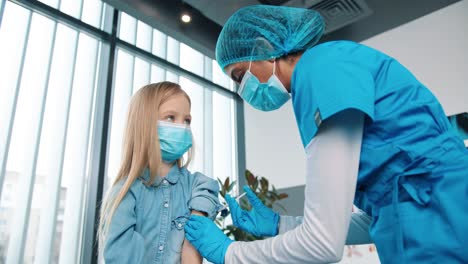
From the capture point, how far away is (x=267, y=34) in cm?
111

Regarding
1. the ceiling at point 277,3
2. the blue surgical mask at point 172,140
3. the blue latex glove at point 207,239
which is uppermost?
the ceiling at point 277,3

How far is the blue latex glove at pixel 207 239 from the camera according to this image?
967mm

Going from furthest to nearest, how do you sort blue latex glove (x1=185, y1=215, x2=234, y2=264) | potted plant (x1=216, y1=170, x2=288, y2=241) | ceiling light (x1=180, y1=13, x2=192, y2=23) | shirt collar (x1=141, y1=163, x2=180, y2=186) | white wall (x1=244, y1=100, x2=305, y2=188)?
1. white wall (x1=244, y1=100, x2=305, y2=188)
2. potted plant (x1=216, y1=170, x2=288, y2=241)
3. ceiling light (x1=180, y1=13, x2=192, y2=23)
4. shirt collar (x1=141, y1=163, x2=180, y2=186)
5. blue latex glove (x1=185, y1=215, x2=234, y2=264)

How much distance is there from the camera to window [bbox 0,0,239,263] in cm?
200

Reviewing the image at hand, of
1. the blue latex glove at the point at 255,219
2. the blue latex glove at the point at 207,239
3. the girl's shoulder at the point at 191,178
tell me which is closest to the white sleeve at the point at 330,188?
the blue latex glove at the point at 207,239

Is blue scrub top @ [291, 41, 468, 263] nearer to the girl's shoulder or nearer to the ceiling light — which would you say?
the girl's shoulder

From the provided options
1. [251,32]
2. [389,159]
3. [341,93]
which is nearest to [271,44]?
[251,32]

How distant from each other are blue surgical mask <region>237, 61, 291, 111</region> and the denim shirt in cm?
36

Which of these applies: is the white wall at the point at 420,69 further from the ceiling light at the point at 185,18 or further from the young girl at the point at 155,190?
the young girl at the point at 155,190

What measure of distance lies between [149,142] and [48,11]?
174 centimetres

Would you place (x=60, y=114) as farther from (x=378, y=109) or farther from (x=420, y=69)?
(x=420, y=69)

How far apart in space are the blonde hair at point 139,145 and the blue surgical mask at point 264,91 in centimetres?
35

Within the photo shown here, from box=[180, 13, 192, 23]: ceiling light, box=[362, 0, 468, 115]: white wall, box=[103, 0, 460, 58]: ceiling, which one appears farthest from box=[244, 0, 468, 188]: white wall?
box=[180, 13, 192, 23]: ceiling light

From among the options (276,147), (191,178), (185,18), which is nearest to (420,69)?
(276,147)
